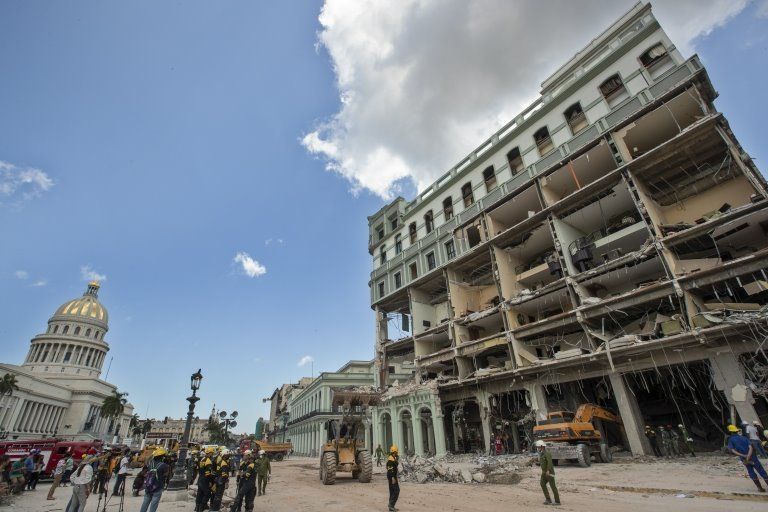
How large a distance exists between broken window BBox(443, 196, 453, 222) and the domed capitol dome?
93850mm

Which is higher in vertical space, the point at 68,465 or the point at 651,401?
the point at 651,401

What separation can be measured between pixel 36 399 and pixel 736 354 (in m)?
90.9

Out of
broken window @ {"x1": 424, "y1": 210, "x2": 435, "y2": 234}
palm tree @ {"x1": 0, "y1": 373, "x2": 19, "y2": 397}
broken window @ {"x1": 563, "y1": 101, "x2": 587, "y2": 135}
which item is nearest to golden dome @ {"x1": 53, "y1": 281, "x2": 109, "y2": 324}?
palm tree @ {"x1": 0, "y1": 373, "x2": 19, "y2": 397}

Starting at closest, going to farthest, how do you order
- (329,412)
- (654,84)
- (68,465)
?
(68,465) < (654,84) < (329,412)

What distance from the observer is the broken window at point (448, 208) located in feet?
103

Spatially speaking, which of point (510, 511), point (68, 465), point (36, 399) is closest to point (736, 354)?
point (510, 511)

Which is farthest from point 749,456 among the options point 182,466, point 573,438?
point 182,466

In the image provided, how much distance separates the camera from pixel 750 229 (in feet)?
54.4

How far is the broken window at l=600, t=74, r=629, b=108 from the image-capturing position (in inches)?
843

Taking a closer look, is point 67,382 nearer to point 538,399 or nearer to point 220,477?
point 220,477

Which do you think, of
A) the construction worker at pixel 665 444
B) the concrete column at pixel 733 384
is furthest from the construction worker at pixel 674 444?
the concrete column at pixel 733 384

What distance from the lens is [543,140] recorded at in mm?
25188

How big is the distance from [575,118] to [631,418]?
58.7ft

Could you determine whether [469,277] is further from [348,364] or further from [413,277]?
[348,364]
